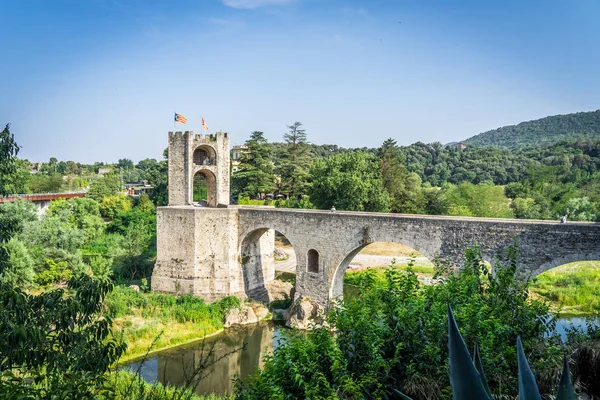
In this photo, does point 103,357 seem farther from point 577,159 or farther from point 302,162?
point 577,159

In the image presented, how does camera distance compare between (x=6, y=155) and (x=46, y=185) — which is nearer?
(x=6, y=155)

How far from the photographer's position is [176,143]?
21.5 metres

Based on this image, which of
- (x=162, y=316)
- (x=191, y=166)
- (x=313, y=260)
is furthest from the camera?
(x=191, y=166)

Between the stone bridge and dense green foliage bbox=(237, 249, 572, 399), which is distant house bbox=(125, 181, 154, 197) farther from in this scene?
dense green foliage bbox=(237, 249, 572, 399)

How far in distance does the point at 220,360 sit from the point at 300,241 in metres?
5.54

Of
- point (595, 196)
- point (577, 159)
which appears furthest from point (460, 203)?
point (577, 159)

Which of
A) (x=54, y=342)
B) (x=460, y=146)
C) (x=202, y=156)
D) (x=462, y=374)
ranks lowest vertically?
(x=54, y=342)

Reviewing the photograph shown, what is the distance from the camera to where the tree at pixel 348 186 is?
29859 mm

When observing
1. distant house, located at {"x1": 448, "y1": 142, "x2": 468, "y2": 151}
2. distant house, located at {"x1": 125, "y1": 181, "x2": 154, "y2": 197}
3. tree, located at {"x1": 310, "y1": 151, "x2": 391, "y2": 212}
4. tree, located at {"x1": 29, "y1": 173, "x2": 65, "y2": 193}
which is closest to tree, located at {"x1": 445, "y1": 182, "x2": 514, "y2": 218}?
tree, located at {"x1": 310, "y1": 151, "x2": 391, "y2": 212}

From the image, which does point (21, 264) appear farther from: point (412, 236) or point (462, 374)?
point (462, 374)

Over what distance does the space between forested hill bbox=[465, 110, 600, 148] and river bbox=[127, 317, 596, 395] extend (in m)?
111

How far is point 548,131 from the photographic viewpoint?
149375 mm

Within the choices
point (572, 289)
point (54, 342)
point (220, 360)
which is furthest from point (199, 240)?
point (572, 289)

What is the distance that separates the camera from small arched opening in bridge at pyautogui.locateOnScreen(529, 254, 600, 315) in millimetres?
20594
